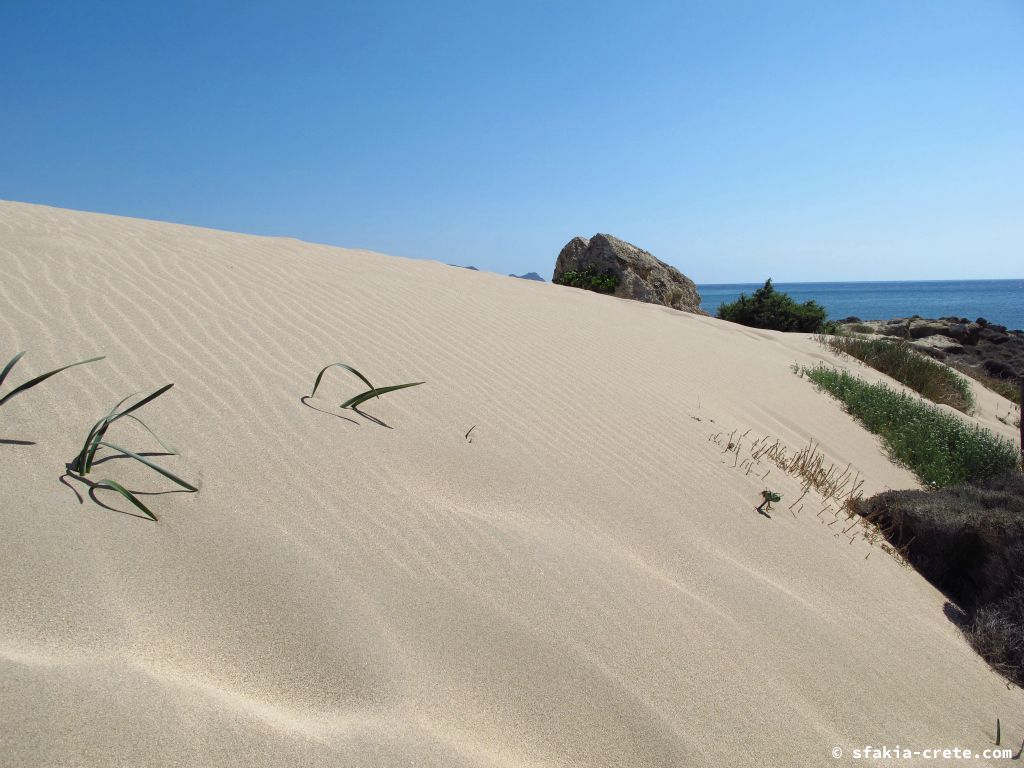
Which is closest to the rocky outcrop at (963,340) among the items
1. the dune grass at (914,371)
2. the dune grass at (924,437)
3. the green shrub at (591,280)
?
the dune grass at (914,371)

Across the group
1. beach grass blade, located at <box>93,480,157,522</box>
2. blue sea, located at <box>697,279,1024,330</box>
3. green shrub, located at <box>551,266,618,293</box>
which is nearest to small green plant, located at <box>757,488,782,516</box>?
beach grass blade, located at <box>93,480,157,522</box>

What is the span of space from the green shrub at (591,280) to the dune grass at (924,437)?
529cm

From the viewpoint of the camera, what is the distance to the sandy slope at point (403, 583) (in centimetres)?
151

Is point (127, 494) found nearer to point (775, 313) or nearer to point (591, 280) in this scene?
point (591, 280)

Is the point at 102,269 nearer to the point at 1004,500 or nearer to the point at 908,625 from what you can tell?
the point at 908,625

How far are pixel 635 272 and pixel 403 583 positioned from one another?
10939 mm

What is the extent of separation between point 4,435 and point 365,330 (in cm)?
Answer: 255

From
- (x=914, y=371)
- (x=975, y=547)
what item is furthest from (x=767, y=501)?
(x=914, y=371)

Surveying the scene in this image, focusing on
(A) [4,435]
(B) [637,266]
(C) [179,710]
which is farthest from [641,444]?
(B) [637,266]

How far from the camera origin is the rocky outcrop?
14.0m

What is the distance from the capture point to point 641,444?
3.83 metres

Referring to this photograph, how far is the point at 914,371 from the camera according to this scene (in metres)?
9.00

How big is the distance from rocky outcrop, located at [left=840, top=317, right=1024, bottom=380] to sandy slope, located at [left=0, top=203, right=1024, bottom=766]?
1289 centimetres

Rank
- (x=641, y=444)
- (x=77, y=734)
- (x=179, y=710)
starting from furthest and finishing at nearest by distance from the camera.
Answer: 1. (x=641, y=444)
2. (x=179, y=710)
3. (x=77, y=734)
